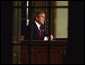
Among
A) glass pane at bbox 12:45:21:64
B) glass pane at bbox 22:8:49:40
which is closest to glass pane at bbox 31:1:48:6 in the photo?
glass pane at bbox 22:8:49:40

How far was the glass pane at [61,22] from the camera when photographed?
8.10 meters

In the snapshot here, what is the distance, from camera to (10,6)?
26.5 feet

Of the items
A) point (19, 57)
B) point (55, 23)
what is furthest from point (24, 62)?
point (55, 23)

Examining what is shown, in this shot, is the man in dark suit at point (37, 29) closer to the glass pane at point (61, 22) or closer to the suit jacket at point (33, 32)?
the suit jacket at point (33, 32)

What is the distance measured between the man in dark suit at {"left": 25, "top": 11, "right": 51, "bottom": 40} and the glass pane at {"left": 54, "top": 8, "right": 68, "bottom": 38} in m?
0.18

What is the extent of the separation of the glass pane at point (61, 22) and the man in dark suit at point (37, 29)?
0.61 ft

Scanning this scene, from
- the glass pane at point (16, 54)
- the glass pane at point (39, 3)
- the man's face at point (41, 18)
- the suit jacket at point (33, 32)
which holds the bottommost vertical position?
the glass pane at point (16, 54)

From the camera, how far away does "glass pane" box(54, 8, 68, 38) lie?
810cm

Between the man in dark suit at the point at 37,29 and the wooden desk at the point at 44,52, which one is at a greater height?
the man in dark suit at the point at 37,29

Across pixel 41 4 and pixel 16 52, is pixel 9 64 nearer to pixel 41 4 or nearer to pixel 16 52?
pixel 16 52

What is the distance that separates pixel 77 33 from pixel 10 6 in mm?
1004

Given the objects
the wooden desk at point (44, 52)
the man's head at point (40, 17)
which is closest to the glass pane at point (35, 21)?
the man's head at point (40, 17)

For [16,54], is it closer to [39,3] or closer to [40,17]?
[40,17]

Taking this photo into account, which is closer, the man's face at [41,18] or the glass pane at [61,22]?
the glass pane at [61,22]
